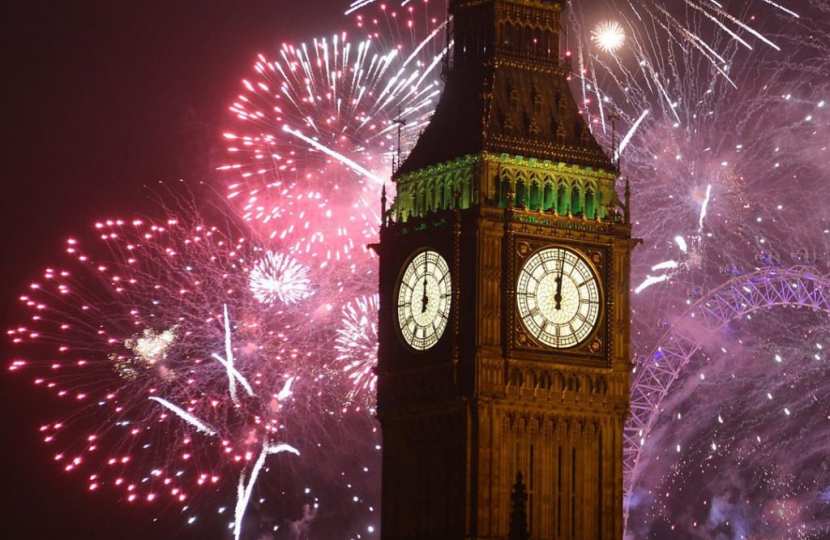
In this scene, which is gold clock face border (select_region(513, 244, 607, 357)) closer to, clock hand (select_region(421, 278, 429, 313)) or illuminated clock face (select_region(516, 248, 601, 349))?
illuminated clock face (select_region(516, 248, 601, 349))

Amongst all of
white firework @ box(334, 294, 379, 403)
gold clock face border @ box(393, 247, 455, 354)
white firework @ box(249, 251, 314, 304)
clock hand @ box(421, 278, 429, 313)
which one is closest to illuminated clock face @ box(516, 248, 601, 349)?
gold clock face border @ box(393, 247, 455, 354)

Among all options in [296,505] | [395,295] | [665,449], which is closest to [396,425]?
[395,295]

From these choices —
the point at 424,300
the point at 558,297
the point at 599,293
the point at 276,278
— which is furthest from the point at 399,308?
the point at 276,278

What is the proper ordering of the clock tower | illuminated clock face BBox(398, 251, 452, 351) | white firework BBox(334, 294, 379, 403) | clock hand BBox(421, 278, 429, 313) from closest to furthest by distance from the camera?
1. the clock tower
2. illuminated clock face BBox(398, 251, 452, 351)
3. clock hand BBox(421, 278, 429, 313)
4. white firework BBox(334, 294, 379, 403)

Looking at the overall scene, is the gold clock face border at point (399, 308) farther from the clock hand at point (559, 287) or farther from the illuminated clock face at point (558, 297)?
the clock hand at point (559, 287)

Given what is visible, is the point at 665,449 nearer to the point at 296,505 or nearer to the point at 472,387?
the point at 296,505

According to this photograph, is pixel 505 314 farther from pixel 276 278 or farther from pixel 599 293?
pixel 276 278
